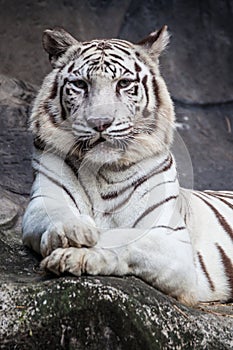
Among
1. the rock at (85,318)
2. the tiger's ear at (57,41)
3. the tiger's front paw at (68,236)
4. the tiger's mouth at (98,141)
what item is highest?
the tiger's ear at (57,41)

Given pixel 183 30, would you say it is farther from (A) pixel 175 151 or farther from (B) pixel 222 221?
(B) pixel 222 221

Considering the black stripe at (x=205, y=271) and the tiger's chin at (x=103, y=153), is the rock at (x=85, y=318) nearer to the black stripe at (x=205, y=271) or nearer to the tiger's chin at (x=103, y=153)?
the tiger's chin at (x=103, y=153)

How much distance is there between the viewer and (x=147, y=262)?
3266mm

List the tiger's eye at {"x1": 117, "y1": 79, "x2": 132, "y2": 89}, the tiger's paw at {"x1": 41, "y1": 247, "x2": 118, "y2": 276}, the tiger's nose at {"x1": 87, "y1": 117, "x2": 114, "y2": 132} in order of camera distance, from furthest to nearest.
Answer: the tiger's eye at {"x1": 117, "y1": 79, "x2": 132, "y2": 89}
the tiger's nose at {"x1": 87, "y1": 117, "x2": 114, "y2": 132}
the tiger's paw at {"x1": 41, "y1": 247, "x2": 118, "y2": 276}

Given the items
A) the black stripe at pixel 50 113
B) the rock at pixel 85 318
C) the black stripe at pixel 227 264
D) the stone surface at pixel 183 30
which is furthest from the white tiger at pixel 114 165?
the stone surface at pixel 183 30

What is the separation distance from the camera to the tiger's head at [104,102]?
11.1 ft

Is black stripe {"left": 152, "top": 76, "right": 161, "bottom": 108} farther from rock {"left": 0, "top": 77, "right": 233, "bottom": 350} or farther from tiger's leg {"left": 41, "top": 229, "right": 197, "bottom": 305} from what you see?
rock {"left": 0, "top": 77, "right": 233, "bottom": 350}

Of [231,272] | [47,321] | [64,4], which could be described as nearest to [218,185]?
[64,4]

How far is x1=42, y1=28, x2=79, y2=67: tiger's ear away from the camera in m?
3.71

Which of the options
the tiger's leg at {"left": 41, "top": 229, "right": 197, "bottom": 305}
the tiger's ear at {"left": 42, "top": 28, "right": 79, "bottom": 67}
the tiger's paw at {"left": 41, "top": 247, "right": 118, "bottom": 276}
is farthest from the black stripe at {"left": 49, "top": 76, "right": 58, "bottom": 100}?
the tiger's paw at {"left": 41, "top": 247, "right": 118, "bottom": 276}

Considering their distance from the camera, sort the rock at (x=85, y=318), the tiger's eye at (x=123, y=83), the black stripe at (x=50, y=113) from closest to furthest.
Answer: the rock at (x=85, y=318)
the tiger's eye at (x=123, y=83)
the black stripe at (x=50, y=113)

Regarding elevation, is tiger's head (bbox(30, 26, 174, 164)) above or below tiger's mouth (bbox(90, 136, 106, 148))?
above

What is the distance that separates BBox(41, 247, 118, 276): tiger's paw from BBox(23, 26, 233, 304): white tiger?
6cm

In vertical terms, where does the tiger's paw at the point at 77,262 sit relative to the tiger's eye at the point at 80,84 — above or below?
below
